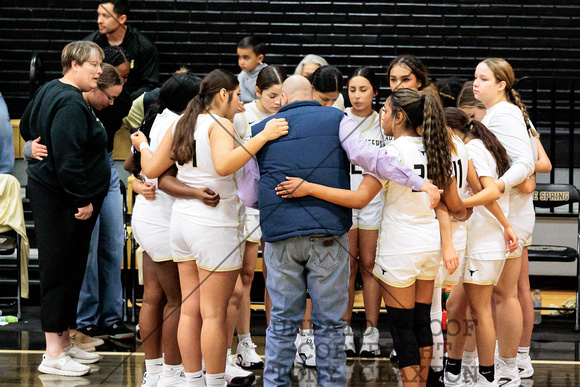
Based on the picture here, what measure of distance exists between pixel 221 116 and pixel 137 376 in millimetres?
1580

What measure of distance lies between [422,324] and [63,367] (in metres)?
2.00

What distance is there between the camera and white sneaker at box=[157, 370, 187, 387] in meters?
3.33

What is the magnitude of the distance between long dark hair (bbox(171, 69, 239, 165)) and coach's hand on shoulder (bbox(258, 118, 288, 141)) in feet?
1.19

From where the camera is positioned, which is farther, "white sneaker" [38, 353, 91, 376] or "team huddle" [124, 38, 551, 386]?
"white sneaker" [38, 353, 91, 376]

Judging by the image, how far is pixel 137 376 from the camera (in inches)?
149

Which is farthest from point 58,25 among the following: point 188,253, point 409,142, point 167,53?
point 409,142

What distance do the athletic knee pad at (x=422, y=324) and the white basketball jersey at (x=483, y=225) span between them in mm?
417

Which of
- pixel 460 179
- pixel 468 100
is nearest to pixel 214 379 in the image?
pixel 460 179

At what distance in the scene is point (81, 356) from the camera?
13.1 ft

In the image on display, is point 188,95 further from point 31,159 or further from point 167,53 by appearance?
point 167,53

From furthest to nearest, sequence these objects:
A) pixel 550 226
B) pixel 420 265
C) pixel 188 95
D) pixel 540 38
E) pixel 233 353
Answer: pixel 540 38 < pixel 550 226 < pixel 233 353 < pixel 188 95 < pixel 420 265

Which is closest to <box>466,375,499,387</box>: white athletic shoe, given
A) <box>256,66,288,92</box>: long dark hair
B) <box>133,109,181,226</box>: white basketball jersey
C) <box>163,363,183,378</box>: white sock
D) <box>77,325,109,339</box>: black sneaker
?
<box>163,363,183,378</box>: white sock

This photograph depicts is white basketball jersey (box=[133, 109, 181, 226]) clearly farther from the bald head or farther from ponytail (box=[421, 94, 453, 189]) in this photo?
ponytail (box=[421, 94, 453, 189])

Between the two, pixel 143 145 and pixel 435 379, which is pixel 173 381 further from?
pixel 435 379
